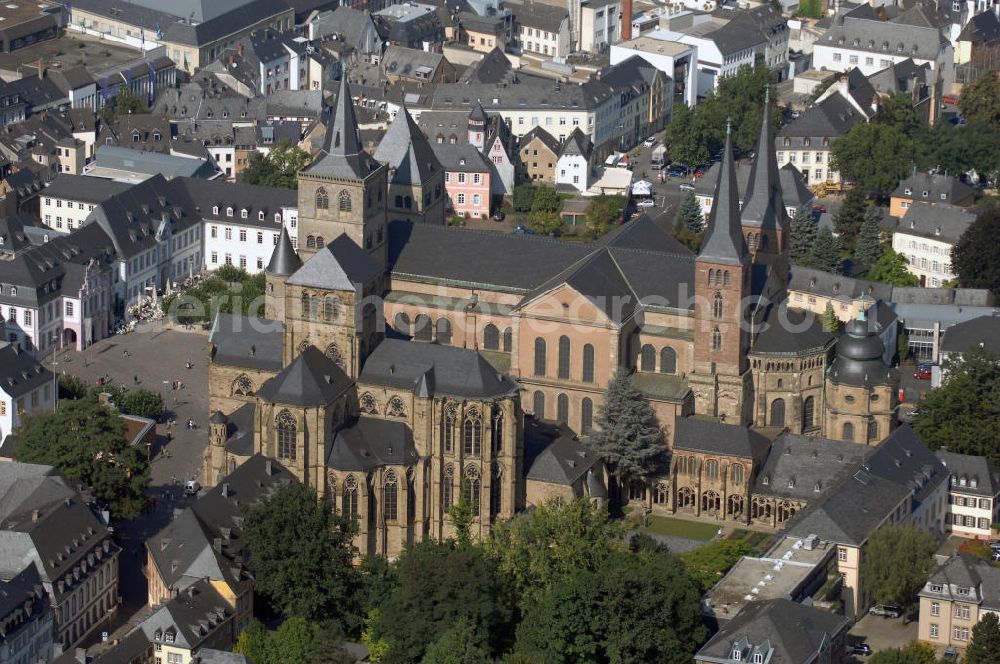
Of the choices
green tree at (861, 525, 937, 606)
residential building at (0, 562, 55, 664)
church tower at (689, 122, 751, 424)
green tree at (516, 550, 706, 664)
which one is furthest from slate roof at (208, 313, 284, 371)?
green tree at (861, 525, 937, 606)

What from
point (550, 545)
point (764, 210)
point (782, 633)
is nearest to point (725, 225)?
point (764, 210)

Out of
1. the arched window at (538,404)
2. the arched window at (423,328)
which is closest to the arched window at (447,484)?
the arched window at (538,404)

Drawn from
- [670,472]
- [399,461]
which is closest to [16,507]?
[399,461]

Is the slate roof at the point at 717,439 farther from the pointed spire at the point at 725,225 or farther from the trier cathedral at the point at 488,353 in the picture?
the pointed spire at the point at 725,225

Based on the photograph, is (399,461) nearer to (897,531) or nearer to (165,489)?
(165,489)

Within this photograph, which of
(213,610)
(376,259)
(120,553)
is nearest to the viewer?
(213,610)

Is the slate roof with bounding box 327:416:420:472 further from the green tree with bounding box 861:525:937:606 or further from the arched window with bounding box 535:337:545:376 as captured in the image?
the green tree with bounding box 861:525:937:606

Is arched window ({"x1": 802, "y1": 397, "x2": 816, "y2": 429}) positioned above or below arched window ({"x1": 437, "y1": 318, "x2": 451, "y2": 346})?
below
